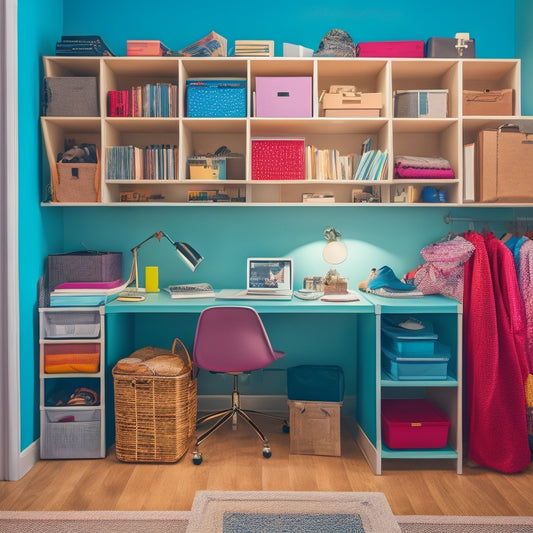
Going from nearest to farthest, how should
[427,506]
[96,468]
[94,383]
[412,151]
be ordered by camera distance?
[427,506] → [96,468] → [94,383] → [412,151]

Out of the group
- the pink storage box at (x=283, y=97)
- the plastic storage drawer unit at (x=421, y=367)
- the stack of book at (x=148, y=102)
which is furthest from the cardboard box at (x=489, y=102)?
the stack of book at (x=148, y=102)

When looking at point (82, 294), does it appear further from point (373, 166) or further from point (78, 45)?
point (373, 166)

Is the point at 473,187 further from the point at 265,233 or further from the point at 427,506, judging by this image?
the point at 427,506

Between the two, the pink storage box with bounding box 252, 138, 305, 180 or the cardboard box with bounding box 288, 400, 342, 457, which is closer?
the cardboard box with bounding box 288, 400, 342, 457

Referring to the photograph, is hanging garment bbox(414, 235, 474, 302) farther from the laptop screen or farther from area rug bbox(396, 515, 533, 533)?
area rug bbox(396, 515, 533, 533)

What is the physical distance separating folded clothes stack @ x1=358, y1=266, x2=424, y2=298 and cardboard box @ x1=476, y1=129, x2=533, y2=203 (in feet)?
2.31

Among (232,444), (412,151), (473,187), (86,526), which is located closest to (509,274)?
(473,187)

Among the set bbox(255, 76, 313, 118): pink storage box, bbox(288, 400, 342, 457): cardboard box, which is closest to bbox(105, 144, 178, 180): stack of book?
bbox(255, 76, 313, 118): pink storage box

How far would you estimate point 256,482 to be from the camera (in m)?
2.80

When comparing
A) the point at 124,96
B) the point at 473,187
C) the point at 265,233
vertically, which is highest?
the point at 124,96

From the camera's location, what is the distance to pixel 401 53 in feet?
11.0

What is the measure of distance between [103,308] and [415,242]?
2049 millimetres

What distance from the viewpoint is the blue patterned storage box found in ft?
11.0

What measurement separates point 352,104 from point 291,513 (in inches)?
90.3
